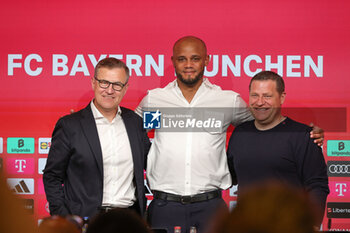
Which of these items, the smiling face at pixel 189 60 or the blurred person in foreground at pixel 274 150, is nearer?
the blurred person in foreground at pixel 274 150

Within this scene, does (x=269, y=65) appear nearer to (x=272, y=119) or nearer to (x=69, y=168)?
(x=272, y=119)

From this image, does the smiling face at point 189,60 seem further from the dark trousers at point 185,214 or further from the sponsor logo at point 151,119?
the dark trousers at point 185,214

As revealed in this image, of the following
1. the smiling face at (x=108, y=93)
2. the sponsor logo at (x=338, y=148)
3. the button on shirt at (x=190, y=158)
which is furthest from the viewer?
the sponsor logo at (x=338, y=148)

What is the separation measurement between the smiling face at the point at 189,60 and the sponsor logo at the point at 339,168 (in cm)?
140

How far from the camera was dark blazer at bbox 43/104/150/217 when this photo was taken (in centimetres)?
294

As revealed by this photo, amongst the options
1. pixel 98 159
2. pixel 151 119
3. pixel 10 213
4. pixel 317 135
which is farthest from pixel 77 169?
pixel 10 213

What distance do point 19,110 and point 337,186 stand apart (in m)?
2.73

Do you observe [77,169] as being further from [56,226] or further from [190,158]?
[56,226]

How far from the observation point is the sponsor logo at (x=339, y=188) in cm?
383

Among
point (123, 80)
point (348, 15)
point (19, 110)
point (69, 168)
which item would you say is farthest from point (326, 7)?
point (19, 110)

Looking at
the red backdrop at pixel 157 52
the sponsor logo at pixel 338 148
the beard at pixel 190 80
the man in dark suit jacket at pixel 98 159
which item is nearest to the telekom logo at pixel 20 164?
the red backdrop at pixel 157 52

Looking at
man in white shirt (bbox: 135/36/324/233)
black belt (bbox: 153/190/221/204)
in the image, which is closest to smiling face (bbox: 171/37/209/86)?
man in white shirt (bbox: 135/36/324/233)

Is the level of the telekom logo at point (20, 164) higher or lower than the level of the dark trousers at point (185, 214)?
higher

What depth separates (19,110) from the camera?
3.91 meters
